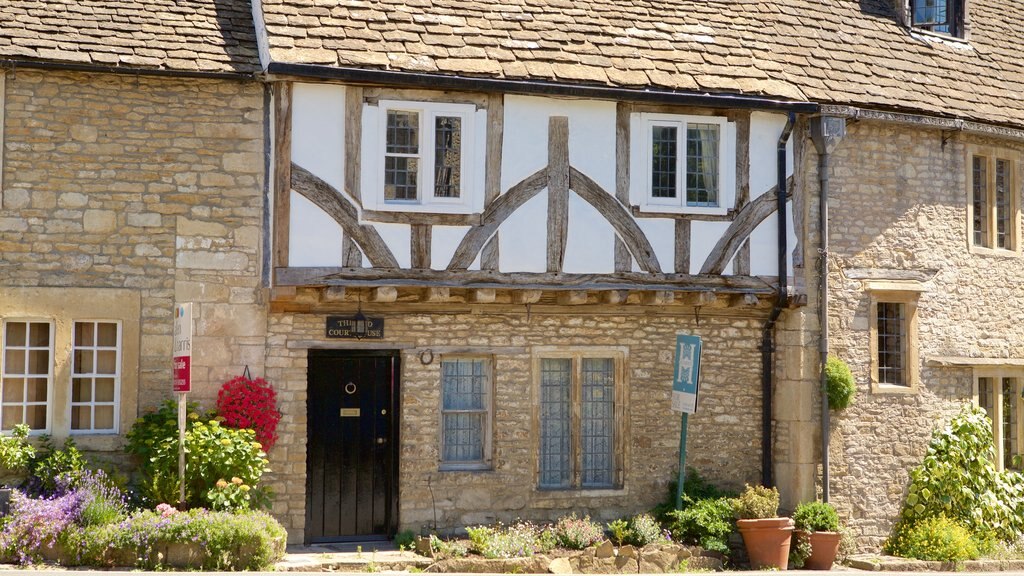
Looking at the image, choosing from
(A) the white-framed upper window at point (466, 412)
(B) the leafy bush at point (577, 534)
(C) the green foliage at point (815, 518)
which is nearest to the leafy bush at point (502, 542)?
(B) the leafy bush at point (577, 534)

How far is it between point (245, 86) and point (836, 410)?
7980mm

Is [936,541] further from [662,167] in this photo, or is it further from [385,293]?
[385,293]

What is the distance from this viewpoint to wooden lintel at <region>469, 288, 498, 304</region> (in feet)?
42.8

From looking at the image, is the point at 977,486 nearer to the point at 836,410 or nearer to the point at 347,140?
the point at 836,410

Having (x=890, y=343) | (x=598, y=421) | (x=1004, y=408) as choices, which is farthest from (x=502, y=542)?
(x=1004, y=408)

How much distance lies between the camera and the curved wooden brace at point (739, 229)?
13938mm

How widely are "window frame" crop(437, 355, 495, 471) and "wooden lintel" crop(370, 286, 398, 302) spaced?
1082 mm

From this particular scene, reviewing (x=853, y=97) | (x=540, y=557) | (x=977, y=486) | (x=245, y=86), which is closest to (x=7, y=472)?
(x=245, y=86)

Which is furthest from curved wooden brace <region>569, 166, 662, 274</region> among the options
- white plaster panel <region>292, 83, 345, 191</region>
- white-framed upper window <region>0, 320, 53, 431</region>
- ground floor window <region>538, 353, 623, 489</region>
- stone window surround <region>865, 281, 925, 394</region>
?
white-framed upper window <region>0, 320, 53, 431</region>

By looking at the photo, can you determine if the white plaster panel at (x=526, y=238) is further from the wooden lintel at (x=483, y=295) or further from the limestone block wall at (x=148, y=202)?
the limestone block wall at (x=148, y=202)

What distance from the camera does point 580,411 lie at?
45.6 feet

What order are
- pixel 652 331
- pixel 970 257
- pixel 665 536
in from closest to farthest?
pixel 665 536 → pixel 652 331 → pixel 970 257

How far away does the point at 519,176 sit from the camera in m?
13.3

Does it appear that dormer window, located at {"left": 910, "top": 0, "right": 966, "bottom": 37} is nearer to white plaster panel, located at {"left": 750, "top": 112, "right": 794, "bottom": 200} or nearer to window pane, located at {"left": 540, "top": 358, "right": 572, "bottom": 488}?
white plaster panel, located at {"left": 750, "top": 112, "right": 794, "bottom": 200}
